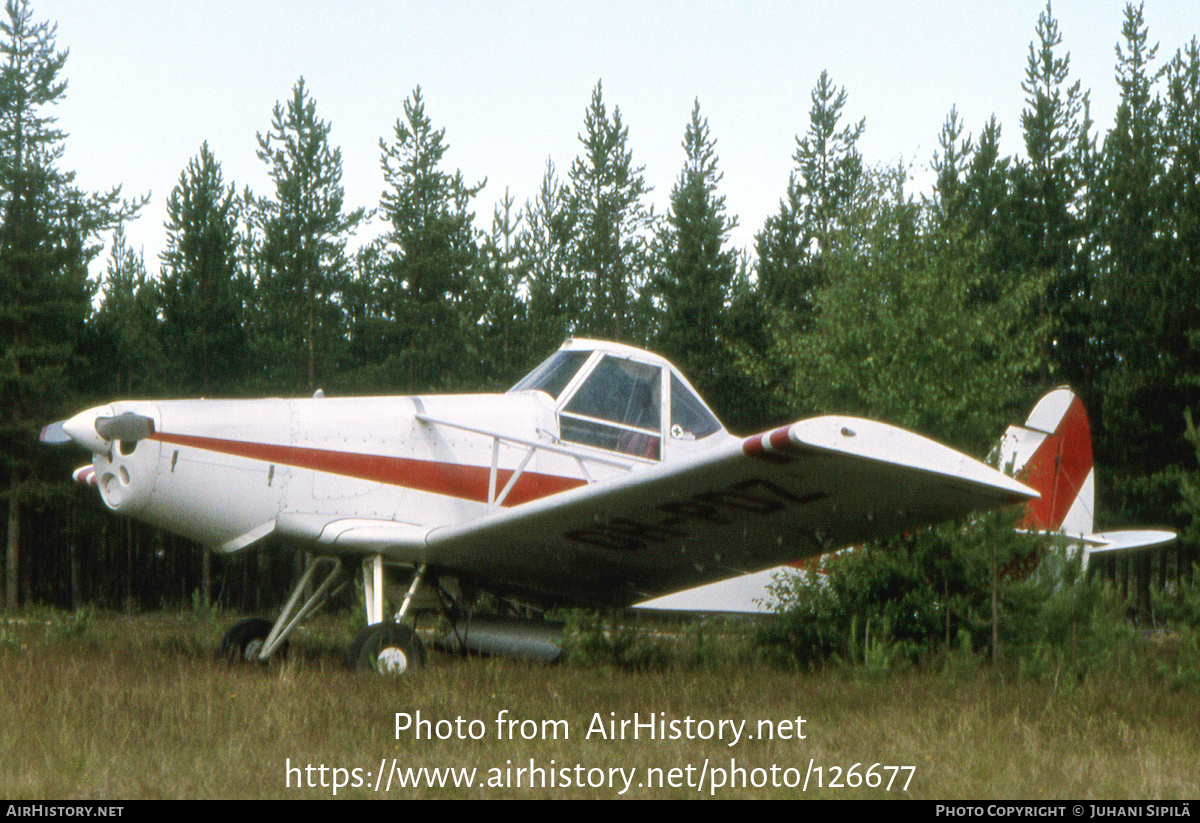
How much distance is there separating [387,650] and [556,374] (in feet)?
8.04

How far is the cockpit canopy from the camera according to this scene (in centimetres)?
763

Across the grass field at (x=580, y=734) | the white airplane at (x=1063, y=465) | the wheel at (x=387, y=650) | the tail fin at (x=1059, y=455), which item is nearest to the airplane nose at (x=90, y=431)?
the grass field at (x=580, y=734)

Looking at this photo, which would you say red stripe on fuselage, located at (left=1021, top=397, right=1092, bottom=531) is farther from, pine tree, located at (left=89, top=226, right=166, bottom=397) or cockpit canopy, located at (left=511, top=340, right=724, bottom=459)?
pine tree, located at (left=89, top=226, right=166, bottom=397)

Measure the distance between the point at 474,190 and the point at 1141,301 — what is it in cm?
1643

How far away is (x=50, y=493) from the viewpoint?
60.2ft

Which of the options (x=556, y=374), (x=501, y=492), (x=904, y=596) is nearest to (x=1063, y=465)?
(x=904, y=596)

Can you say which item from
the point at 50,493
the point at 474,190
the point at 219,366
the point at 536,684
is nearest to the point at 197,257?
the point at 219,366

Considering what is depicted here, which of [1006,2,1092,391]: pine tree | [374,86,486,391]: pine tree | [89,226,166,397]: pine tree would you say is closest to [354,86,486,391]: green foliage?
[374,86,486,391]: pine tree

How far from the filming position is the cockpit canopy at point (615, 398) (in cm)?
763

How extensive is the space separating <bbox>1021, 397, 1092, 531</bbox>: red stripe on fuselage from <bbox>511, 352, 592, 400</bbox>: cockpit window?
517 cm

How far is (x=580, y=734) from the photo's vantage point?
484 cm

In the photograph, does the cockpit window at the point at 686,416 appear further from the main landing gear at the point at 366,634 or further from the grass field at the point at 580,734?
the main landing gear at the point at 366,634

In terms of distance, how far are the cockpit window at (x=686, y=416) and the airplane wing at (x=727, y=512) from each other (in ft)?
3.59

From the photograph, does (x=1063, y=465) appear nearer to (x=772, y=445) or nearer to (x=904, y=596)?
(x=904, y=596)
